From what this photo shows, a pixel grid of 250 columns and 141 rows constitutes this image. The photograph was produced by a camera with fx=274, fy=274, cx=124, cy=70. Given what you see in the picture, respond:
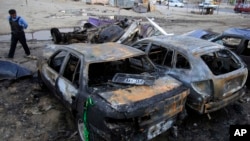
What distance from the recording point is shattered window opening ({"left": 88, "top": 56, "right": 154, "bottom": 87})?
4.98 meters

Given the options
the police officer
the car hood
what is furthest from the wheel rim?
the police officer

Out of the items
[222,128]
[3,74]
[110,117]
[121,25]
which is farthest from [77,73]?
[121,25]

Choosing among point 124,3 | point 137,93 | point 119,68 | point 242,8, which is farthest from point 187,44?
point 242,8

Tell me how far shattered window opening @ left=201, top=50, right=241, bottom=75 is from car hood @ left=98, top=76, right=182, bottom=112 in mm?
1708

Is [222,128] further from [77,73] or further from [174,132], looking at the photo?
[77,73]

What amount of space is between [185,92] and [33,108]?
10.4 ft

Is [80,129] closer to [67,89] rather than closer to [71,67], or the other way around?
[67,89]

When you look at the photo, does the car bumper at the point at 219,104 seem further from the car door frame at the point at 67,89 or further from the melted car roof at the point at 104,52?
the car door frame at the point at 67,89

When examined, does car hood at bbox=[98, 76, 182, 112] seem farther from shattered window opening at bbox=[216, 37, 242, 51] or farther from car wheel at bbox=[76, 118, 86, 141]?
shattered window opening at bbox=[216, 37, 242, 51]

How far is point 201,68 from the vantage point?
4.79m

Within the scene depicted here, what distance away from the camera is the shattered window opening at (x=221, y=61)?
18.3ft

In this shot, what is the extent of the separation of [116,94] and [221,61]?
2892 millimetres

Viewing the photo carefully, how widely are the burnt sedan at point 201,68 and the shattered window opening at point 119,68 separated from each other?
465 mm

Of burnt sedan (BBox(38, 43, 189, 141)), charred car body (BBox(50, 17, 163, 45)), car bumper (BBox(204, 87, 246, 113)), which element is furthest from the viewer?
charred car body (BBox(50, 17, 163, 45))
